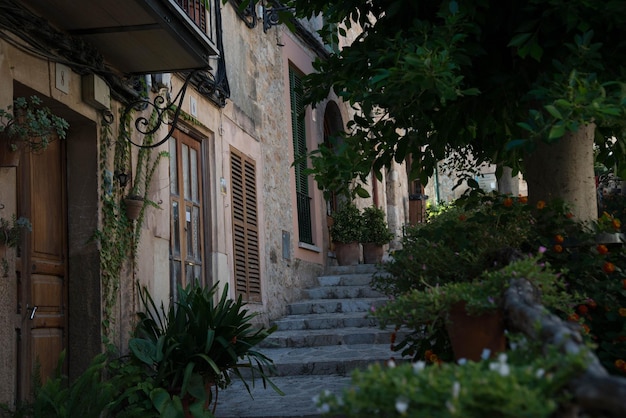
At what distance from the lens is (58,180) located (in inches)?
236

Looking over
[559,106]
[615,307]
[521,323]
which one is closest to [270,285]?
[615,307]

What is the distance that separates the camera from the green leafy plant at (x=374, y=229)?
12742 millimetres

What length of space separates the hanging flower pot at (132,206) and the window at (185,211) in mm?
994

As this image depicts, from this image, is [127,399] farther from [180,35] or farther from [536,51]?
[536,51]

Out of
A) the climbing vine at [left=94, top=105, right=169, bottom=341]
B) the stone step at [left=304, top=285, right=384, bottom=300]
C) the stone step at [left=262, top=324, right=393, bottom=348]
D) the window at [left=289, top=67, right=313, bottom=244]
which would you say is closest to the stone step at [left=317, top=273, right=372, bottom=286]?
the stone step at [left=304, top=285, right=384, bottom=300]

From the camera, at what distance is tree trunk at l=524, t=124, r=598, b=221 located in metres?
4.73

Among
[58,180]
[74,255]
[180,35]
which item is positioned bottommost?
[74,255]

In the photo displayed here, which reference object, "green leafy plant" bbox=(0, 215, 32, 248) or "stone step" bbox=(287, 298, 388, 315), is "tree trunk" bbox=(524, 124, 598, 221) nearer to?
"green leafy plant" bbox=(0, 215, 32, 248)

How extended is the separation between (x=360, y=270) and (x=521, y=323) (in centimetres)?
946

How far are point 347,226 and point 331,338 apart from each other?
4.25 meters

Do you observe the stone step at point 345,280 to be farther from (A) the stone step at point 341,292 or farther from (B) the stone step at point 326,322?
(B) the stone step at point 326,322

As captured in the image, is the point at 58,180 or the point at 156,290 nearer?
the point at 58,180

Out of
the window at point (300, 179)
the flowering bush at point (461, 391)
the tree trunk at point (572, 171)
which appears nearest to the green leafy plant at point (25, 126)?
the tree trunk at point (572, 171)

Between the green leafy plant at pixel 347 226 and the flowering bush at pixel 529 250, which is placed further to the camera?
the green leafy plant at pixel 347 226
